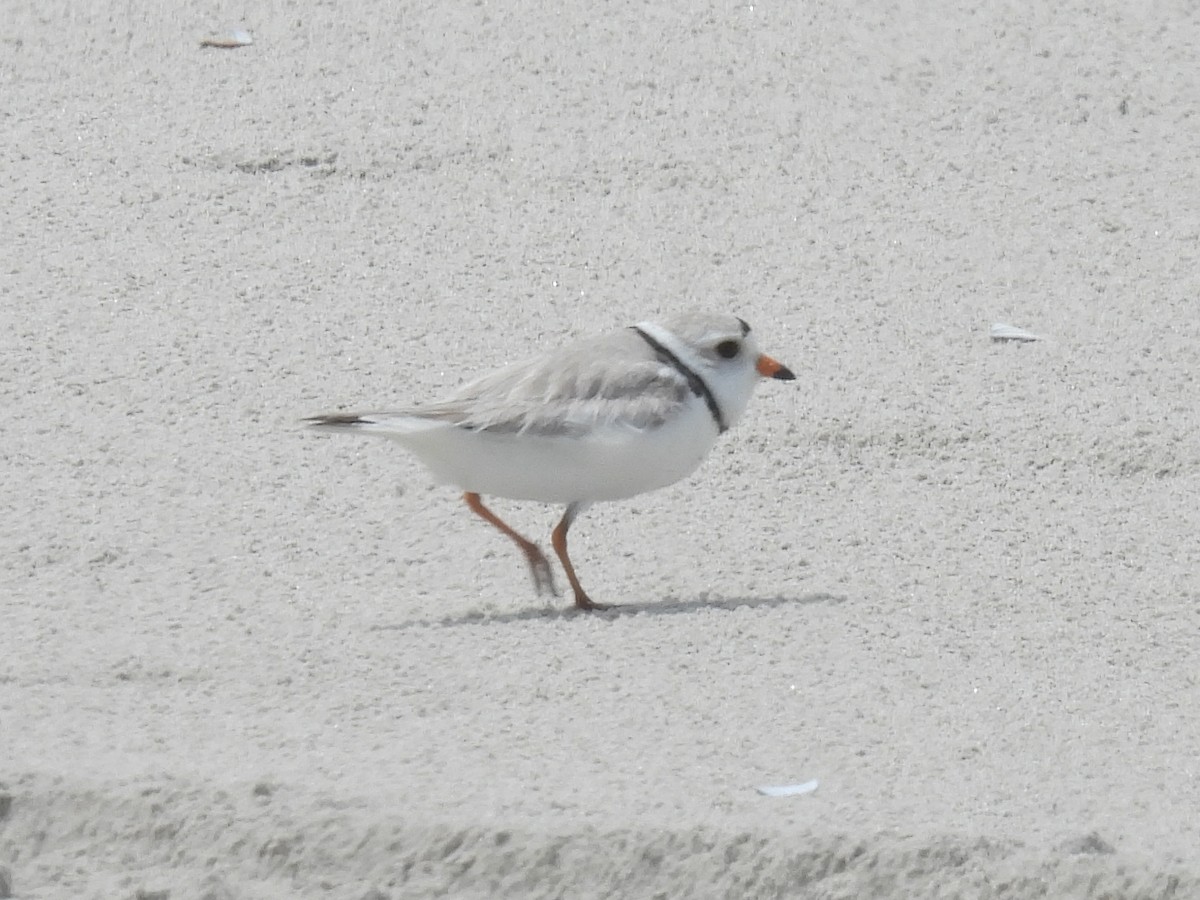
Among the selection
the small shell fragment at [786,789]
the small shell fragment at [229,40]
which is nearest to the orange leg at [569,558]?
the small shell fragment at [786,789]

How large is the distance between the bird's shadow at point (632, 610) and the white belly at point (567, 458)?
9.5 inches

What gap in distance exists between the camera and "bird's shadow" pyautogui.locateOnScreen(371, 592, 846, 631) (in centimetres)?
396

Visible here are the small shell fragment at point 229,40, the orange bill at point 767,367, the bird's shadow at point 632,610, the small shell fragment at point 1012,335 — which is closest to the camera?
the bird's shadow at point 632,610

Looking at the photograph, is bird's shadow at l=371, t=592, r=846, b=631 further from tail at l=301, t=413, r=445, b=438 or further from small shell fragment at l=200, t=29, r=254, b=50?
small shell fragment at l=200, t=29, r=254, b=50

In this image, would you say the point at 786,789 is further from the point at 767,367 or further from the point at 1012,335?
the point at 1012,335

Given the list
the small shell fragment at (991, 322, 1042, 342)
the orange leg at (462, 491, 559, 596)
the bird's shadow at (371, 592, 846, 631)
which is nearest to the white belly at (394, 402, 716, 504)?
the orange leg at (462, 491, 559, 596)

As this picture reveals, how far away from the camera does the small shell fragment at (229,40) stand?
703 centimetres

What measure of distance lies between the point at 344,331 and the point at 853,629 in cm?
222

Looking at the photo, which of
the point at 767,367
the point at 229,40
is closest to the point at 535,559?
the point at 767,367

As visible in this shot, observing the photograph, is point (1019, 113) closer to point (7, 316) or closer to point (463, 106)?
point (463, 106)

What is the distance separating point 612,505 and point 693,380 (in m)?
0.60

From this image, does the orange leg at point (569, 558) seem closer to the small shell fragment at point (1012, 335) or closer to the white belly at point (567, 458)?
the white belly at point (567, 458)

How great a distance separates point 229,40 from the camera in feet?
23.1

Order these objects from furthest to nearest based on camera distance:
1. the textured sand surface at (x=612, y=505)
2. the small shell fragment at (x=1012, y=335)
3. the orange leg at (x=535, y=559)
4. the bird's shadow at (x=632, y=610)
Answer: the small shell fragment at (x=1012, y=335) < the orange leg at (x=535, y=559) < the bird's shadow at (x=632, y=610) < the textured sand surface at (x=612, y=505)
